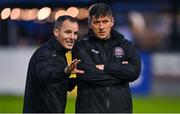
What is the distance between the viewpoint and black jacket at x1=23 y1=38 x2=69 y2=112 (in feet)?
29.5

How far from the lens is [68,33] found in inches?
354

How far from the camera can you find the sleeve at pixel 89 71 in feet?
29.6

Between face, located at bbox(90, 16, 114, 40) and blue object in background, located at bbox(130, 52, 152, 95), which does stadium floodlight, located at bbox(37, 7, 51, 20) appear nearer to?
blue object in background, located at bbox(130, 52, 152, 95)

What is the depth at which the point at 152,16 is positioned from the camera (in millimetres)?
24812

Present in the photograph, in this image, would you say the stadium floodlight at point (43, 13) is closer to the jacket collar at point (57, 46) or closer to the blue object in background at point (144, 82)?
the blue object in background at point (144, 82)

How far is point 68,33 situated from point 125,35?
1437 centimetres


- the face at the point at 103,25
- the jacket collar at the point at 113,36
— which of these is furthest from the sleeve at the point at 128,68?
the face at the point at 103,25

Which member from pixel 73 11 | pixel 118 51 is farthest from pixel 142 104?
pixel 118 51

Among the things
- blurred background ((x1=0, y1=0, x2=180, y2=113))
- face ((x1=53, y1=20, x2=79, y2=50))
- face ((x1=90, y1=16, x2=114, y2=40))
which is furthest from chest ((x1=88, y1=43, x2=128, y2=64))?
blurred background ((x1=0, y1=0, x2=180, y2=113))

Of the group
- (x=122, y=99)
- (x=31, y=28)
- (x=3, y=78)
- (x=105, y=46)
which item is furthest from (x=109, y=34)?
(x=31, y=28)

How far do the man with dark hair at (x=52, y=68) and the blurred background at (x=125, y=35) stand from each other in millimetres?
10874

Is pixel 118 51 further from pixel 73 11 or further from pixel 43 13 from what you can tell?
pixel 43 13

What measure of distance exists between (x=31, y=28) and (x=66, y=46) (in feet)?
50.0

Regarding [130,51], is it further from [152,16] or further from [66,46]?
[152,16]
